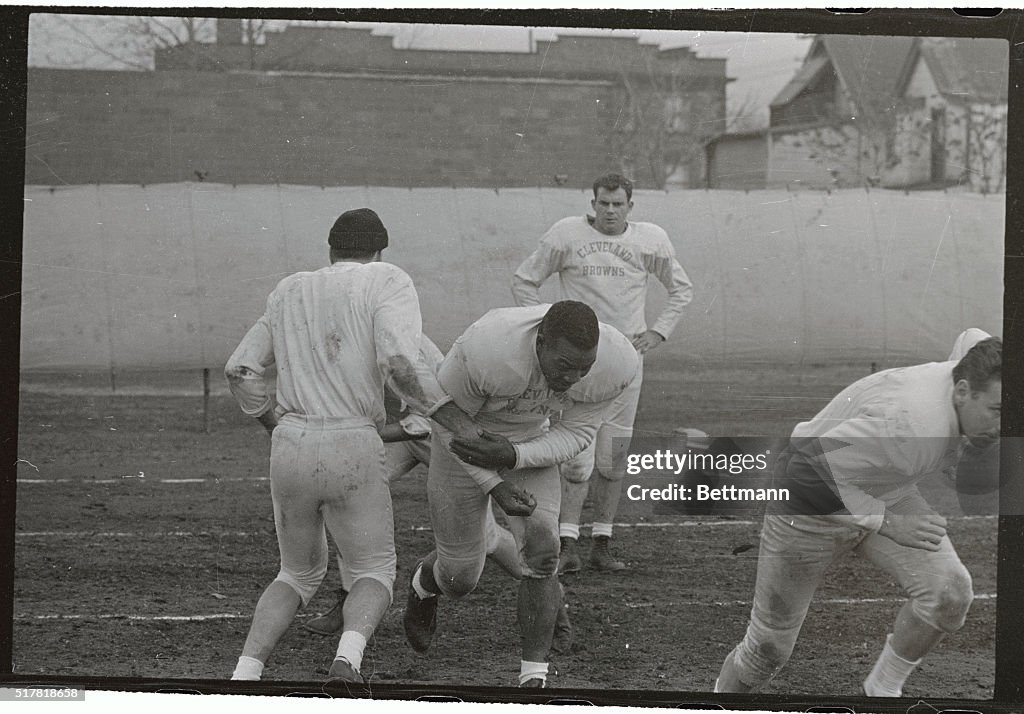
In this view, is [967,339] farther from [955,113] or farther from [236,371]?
[236,371]

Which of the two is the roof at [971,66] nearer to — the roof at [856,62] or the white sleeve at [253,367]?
the roof at [856,62]

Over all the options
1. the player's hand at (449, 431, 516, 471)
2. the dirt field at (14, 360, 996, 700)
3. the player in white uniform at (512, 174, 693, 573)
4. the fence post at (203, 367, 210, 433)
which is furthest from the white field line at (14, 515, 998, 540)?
the player's hand at (449, 431, 516, 471)

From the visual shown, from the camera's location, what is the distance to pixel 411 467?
5.23 m

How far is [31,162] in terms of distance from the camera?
534 centimetres

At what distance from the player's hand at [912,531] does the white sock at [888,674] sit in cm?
46

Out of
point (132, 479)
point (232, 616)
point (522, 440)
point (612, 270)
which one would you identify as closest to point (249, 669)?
point (232, 616)

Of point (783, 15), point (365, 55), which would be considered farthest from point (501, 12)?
point (783, 15)

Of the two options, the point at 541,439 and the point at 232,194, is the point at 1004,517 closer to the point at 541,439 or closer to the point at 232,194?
the point at 541,439

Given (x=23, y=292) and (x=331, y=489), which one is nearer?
(x=331, y=489)

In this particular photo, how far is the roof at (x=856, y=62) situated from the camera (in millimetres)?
5336

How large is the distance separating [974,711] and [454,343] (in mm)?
2500

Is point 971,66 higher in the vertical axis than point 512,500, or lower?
higher

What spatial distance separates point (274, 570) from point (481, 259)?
4.82 feet

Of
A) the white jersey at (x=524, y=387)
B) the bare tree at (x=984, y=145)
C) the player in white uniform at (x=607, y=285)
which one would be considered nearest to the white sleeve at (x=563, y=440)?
the white jersey at (x=524, y=387)
